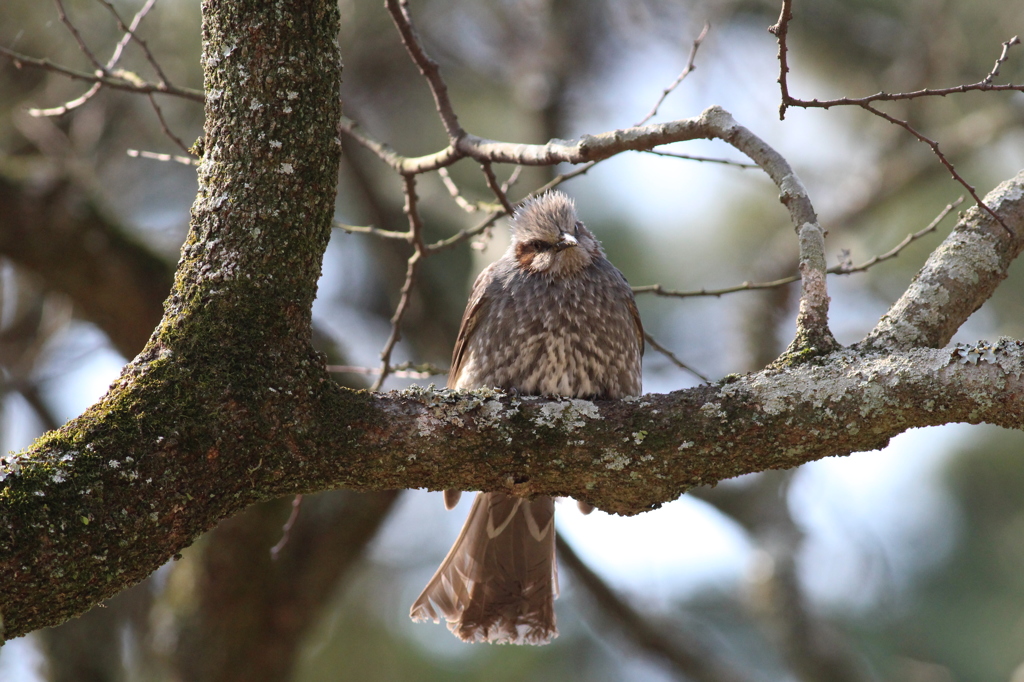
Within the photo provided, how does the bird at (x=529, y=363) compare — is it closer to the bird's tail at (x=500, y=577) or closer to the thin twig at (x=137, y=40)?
the bird's tail at (x=500, y=577)

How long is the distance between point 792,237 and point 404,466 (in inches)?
169

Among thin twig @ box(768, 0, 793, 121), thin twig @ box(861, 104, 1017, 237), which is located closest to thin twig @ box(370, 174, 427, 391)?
thin twig @ box(768, 0, 793, 121)

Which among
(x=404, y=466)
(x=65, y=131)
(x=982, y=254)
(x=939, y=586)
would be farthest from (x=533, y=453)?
(x=939, y=586)

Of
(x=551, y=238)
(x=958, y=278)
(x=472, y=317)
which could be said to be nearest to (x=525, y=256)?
(x=551, y=238)

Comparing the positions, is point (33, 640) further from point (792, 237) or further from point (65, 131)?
point (792, 237)

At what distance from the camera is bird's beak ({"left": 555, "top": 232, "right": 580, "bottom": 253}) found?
139 inches

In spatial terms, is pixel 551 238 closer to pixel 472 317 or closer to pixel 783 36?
pixel 472 317

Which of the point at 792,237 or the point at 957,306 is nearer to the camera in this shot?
the point at 957,306

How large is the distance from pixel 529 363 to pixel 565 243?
54 cm

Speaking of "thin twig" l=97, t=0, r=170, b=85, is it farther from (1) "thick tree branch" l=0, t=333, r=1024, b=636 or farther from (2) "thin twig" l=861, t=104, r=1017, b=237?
(2) "thin twig" l=861, t=104, r=1017, b=237

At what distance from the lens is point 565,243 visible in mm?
3553

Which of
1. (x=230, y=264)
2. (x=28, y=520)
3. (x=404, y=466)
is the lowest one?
(x=28, y=520)

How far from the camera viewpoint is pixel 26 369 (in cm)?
530

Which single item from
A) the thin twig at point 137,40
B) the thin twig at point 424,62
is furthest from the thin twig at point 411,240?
the thin twig at point 137,40
